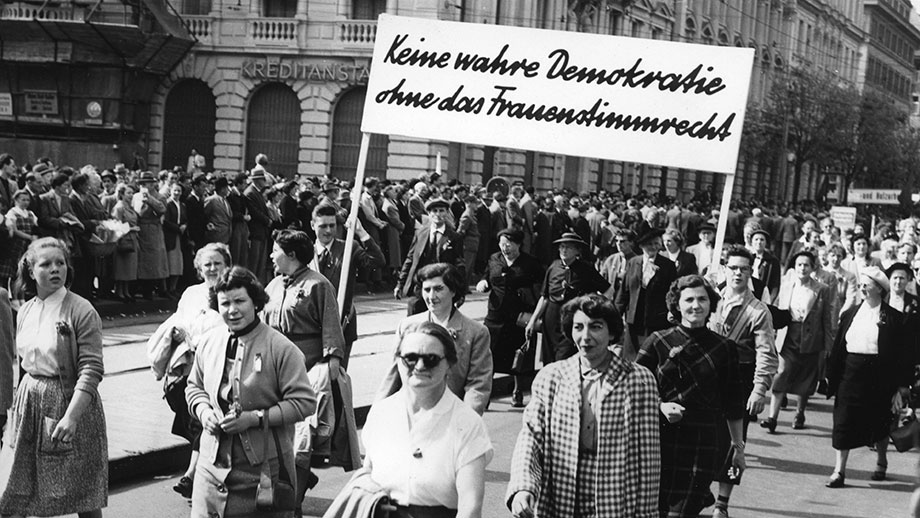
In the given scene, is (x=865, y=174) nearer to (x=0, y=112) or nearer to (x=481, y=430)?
(x=0, y=112)

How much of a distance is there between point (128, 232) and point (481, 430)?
1232cm

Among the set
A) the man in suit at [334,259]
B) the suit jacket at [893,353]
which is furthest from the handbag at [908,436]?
the suit jacket at [893,353]

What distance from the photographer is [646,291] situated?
11781 millimetres

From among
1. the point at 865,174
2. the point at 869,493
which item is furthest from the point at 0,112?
the point at 865,174

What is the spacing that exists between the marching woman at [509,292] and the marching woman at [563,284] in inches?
7.0

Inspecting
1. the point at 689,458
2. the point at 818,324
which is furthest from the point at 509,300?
the point at 689,458

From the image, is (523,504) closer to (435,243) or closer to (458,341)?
(458,341)

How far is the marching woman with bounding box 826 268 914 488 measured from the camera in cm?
1027

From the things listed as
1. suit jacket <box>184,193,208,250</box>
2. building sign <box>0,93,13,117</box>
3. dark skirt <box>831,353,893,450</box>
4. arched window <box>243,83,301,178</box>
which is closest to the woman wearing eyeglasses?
dark skirt <box>831,353,893,450</box>

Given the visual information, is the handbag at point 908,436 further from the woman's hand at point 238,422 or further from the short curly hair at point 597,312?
the woman's hand at point 238,422

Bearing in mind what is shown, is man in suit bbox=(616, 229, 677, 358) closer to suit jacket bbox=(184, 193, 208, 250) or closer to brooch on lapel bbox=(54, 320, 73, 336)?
brooch on lapel bbox=(54, 320, 73, 336)

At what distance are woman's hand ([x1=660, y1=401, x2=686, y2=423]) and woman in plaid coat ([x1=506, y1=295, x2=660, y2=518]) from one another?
141 cm

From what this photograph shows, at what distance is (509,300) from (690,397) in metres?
5.05

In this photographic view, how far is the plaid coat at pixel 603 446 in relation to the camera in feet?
17.5
